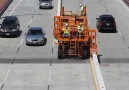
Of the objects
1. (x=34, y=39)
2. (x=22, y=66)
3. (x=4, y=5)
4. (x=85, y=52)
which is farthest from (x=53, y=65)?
(x=4, y=5)

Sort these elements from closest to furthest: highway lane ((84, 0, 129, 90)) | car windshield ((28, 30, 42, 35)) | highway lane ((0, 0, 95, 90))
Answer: highway lane ((0, 0, 95, 90)), highway lane ((84, 0, 129, 90)), car windshield ((28, 30, 42, 35))

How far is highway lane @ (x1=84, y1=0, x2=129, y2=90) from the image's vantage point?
3028cm

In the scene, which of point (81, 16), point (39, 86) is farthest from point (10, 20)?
point (39, 86)

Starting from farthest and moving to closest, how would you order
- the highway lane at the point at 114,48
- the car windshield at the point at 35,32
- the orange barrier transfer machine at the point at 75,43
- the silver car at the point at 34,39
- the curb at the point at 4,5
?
the curb at the point at 4,5 < the car windshield at the point at 35,32 < the silver car at the point at 34,39 < the orange barrier transfer machine at the point at 75,43 < the highway lane at the point at 114,48

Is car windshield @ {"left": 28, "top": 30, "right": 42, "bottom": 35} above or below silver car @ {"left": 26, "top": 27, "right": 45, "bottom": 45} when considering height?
above

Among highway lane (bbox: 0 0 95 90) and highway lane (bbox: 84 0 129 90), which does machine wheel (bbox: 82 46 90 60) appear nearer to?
highway lane (bbox: 0 0 95 90)

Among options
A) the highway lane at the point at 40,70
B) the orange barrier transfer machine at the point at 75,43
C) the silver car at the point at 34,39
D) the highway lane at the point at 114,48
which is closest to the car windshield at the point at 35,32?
the silver car at the point at 34,39

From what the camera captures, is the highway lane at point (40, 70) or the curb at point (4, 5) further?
the curb at point (4, 5)

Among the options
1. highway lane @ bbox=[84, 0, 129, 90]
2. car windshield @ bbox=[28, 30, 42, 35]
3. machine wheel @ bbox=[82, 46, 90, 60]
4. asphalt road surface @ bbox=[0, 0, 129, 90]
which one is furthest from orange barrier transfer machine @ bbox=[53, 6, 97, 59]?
car windshield @ bbox=[28, 30, 42, 35]

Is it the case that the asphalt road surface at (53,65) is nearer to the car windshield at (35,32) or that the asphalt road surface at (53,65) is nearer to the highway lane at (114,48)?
the highway lane at (114,48)

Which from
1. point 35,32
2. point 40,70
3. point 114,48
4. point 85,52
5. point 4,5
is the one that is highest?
point 85,52

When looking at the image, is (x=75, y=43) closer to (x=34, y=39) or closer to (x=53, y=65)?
(x=53, y=65)

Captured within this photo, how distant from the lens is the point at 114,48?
3966cm

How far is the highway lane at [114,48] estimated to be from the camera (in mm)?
30281
